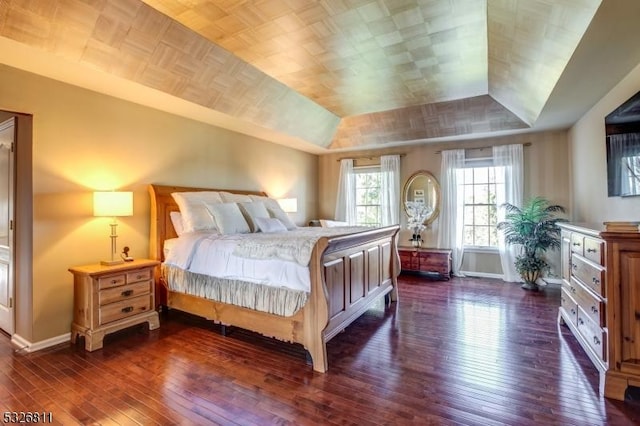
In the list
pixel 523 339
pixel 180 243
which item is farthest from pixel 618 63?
pixel 180 243

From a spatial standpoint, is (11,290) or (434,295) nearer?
(11,290)

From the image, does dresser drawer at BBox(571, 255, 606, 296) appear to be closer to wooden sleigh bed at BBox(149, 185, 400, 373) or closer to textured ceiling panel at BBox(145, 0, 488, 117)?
wooden sleigh bed at BBox(149, 185, 400, 373)

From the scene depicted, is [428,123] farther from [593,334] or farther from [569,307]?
[593,334]

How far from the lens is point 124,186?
3512 millimetres

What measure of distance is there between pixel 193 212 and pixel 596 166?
4897 mm

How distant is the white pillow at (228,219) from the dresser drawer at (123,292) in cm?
95

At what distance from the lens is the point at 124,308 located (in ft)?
10.1

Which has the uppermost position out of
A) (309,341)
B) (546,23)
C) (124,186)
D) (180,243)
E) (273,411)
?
(546,23)

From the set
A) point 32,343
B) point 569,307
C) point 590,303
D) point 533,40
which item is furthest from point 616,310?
point 32,343

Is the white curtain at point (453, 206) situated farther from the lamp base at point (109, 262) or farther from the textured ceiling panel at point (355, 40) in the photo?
the lamp base at point (109, 262)

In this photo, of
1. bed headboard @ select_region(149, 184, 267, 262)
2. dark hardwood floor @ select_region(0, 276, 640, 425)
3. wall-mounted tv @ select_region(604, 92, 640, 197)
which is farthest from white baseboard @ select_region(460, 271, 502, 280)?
bed headboard @ select_region(149, 184, 267, 262)

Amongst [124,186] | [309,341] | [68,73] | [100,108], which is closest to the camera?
[309,341]

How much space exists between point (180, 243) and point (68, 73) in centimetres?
187

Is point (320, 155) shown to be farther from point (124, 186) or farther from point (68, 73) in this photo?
point (68, 73)
